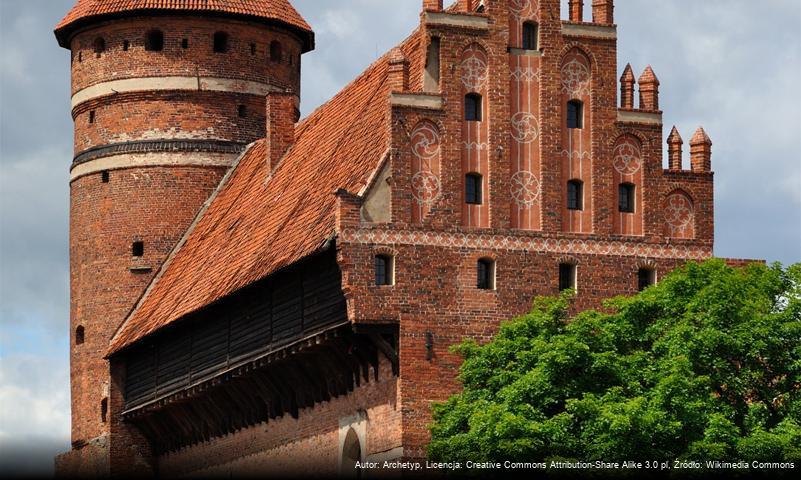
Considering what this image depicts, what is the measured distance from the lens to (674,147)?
4544cm

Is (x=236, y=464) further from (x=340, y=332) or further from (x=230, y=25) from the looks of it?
(x=230, y=25)

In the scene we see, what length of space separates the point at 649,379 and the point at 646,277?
16.6ft

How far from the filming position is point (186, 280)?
53.6m

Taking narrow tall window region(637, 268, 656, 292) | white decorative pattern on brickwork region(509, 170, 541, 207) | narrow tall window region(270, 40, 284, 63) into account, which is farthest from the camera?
narrow tall window region(270, 40, 284, 63)

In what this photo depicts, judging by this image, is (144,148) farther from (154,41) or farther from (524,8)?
(524,8)

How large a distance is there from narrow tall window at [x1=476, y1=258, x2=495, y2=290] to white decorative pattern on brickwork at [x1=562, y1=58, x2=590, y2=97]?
3.89 m

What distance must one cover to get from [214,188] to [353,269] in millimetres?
16935

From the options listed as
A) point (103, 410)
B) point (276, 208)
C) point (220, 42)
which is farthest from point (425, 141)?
point (103, 410)

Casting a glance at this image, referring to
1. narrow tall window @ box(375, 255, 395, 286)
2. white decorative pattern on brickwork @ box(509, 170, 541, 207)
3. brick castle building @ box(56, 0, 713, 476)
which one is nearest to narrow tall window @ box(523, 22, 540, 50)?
brick castle building @ box(56, 0, 713, 476)

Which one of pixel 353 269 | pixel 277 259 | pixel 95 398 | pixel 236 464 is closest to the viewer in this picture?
pixel 353 269

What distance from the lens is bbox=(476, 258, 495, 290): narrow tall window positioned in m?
43.2

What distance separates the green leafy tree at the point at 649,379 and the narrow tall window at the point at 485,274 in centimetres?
153

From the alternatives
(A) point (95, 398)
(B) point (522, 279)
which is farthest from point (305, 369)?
(A) point (95, 398)

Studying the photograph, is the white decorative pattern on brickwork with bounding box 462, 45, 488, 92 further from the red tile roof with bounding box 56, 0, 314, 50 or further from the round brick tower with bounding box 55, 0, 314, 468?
the red tile roof with bounding box 56, 0, 314, 50
